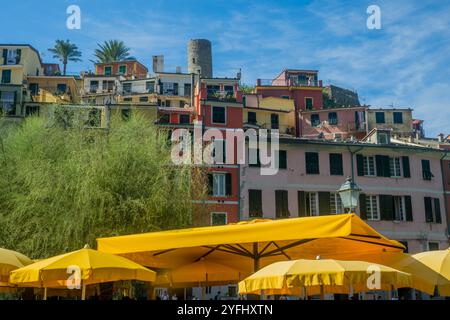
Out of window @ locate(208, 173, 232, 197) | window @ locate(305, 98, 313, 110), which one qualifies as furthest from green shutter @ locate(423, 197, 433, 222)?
window @ locate(305, 98, 313, 110)

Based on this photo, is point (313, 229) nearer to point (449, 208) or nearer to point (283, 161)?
point (283, 161)

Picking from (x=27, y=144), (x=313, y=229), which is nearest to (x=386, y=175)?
(x=27, y=144)

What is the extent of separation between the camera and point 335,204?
132 feet

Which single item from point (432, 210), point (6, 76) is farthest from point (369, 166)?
point (6, 76)

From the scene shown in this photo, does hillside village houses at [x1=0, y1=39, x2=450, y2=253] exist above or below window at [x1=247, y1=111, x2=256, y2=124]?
below

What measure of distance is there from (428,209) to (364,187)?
520 cm

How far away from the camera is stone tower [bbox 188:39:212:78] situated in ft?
304

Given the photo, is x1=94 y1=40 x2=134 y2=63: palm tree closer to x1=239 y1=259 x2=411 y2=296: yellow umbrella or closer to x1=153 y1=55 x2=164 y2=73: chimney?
x1=153 y1=55 x2=164 y2=73: chimney

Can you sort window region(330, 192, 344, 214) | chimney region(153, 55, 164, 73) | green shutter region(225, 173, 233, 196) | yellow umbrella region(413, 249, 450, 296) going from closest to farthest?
yellow umbrella region(413, 249, 450, 296) < green shutter region(225, 173, 233, 196) < window region(330, 192, 344, 214) < chimney region(153, 55, 164, 73)

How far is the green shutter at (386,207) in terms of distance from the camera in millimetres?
40500

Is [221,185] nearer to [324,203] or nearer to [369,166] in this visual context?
[324,203]

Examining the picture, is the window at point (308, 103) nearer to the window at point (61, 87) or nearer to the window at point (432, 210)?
the window at point (432, 210)

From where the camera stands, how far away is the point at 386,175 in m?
41.8

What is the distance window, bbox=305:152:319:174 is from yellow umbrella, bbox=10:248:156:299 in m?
31.5
